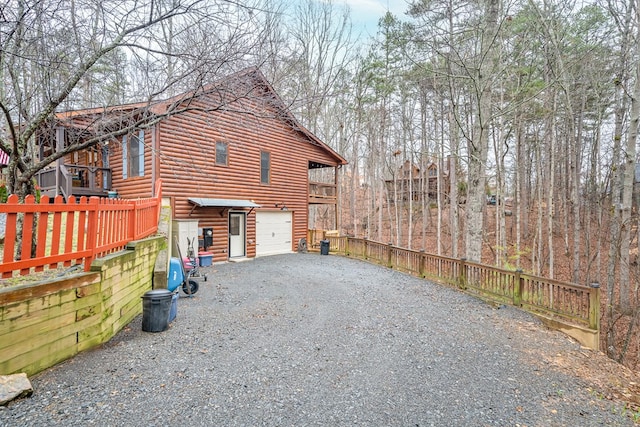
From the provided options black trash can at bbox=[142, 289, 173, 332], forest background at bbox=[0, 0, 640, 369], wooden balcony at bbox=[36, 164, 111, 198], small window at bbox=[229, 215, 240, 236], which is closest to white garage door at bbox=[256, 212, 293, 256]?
small window at bbox=[229, 215, 240, 236]

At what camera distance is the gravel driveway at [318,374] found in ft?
8.87

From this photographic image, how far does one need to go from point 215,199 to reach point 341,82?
11.5 m

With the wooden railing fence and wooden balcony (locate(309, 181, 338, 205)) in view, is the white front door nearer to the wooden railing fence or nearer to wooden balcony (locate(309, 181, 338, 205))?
wooden balcony (locate(309, 181, 338, 205))

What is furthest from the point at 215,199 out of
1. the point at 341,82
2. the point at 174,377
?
the point at 341,82

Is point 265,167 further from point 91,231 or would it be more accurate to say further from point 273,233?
point 91,231

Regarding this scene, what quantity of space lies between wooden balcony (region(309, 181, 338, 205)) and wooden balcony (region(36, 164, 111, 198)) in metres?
8.31

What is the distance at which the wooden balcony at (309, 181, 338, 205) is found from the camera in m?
15.2

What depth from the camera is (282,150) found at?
1343 centimetres

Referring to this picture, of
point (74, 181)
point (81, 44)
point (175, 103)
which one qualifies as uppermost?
point (81, 44)

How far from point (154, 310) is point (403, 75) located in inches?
480

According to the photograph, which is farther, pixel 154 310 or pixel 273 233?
pixel 273 233

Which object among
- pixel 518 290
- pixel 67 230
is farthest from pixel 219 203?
pixel 518 290

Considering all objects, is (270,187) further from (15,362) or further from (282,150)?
(15,362)

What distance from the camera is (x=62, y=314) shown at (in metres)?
3.06
